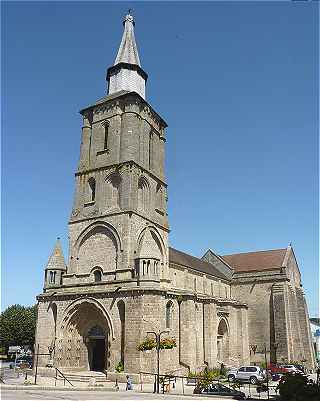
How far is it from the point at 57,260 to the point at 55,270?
0.98 metres

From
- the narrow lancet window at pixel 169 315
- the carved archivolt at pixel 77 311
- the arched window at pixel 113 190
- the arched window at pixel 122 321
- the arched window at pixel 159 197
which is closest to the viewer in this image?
the arched window at pixel 122 321

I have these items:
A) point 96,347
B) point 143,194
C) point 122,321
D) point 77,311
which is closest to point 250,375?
point 122,321

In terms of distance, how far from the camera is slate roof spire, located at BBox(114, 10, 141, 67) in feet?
141

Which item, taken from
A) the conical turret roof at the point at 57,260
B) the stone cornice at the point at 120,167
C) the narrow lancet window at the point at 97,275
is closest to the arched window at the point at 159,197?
the stone cornice at the point at 120,167

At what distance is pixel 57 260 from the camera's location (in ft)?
126

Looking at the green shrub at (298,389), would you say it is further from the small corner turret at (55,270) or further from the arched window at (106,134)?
the arched window at (106,134)

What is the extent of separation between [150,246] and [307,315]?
32.6 m

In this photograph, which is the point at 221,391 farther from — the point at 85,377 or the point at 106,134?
the point at 106,134

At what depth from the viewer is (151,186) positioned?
4012 centimetres

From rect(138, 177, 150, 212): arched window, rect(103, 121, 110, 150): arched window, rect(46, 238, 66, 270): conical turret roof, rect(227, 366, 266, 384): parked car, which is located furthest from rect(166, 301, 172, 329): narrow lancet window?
rect(103, 121, 110, 150): arched window

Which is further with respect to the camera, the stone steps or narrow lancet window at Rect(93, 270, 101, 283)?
narrow lancet window at Rect(93, 270, 101, 283)

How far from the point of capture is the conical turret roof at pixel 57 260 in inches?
1502

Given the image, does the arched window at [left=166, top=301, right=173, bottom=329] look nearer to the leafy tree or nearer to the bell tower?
the bell tower

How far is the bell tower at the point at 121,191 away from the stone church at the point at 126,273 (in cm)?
10
